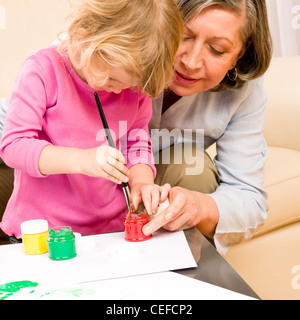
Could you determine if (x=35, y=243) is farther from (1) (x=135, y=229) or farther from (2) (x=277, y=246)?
(2) (x=277, y=246)

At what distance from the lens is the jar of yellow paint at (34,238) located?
798 mm

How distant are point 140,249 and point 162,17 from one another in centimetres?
39

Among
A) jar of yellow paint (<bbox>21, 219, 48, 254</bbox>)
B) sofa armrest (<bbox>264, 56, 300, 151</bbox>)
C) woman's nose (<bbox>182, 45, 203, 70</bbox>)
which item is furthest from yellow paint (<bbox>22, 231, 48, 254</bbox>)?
sofa armrest (<bbox>264, 56, 300, 151</bbox>)

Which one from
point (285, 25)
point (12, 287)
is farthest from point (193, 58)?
point (285, 25)

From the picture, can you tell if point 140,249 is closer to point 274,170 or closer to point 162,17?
point 162,17

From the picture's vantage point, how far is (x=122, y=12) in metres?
0.83

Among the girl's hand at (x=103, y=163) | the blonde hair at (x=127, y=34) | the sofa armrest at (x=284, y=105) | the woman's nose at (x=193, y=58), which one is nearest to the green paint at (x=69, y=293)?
the girl's hand at (x=103, y=163)

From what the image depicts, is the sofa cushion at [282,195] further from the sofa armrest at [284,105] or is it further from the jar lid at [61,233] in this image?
the jar lid at [61,233]

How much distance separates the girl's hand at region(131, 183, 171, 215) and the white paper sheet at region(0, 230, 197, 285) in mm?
58

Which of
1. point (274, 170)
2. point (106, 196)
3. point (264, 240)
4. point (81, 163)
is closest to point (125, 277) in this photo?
point (81, 163)

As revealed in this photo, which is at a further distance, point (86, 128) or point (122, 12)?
point (86, 128)

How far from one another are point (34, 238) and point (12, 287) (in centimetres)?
13

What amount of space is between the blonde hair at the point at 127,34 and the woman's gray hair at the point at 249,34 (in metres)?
0.11

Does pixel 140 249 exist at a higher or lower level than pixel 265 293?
higher
